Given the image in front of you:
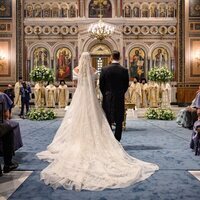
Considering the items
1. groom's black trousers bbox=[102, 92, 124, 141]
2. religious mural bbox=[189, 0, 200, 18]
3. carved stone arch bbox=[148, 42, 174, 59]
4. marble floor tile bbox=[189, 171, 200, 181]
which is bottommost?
marble floor tile bbox=[189, 171, 200, 181]

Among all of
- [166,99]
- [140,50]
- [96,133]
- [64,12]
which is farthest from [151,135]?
[64,12]

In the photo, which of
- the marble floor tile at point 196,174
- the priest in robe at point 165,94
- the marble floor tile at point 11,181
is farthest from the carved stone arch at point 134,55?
the marble floor tile at point 11,181

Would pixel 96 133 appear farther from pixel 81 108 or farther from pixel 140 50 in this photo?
pixel 140 50

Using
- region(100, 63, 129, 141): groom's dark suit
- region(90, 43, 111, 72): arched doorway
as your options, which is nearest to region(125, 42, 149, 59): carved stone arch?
region(90, 43, 111, 72): arched doorway

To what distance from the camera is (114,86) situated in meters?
7.06

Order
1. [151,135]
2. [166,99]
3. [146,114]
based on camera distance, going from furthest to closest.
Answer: [166,99] < [146,114] < [151,135]

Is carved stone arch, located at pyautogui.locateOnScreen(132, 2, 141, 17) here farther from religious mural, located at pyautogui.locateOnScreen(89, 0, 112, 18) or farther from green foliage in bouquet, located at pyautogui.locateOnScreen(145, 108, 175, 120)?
green foliage in bouquet, located at pyautogui.locateOnScreen(145, 108, 175, 120)

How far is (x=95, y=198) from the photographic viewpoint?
433cm

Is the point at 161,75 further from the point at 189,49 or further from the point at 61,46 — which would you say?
the point at 61,46

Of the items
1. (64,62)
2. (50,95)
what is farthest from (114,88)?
(64,62)

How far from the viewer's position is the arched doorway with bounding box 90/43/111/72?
2181cm

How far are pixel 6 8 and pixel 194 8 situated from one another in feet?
35.5

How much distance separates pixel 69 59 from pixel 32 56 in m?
2.19

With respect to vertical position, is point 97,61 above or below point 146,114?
above
